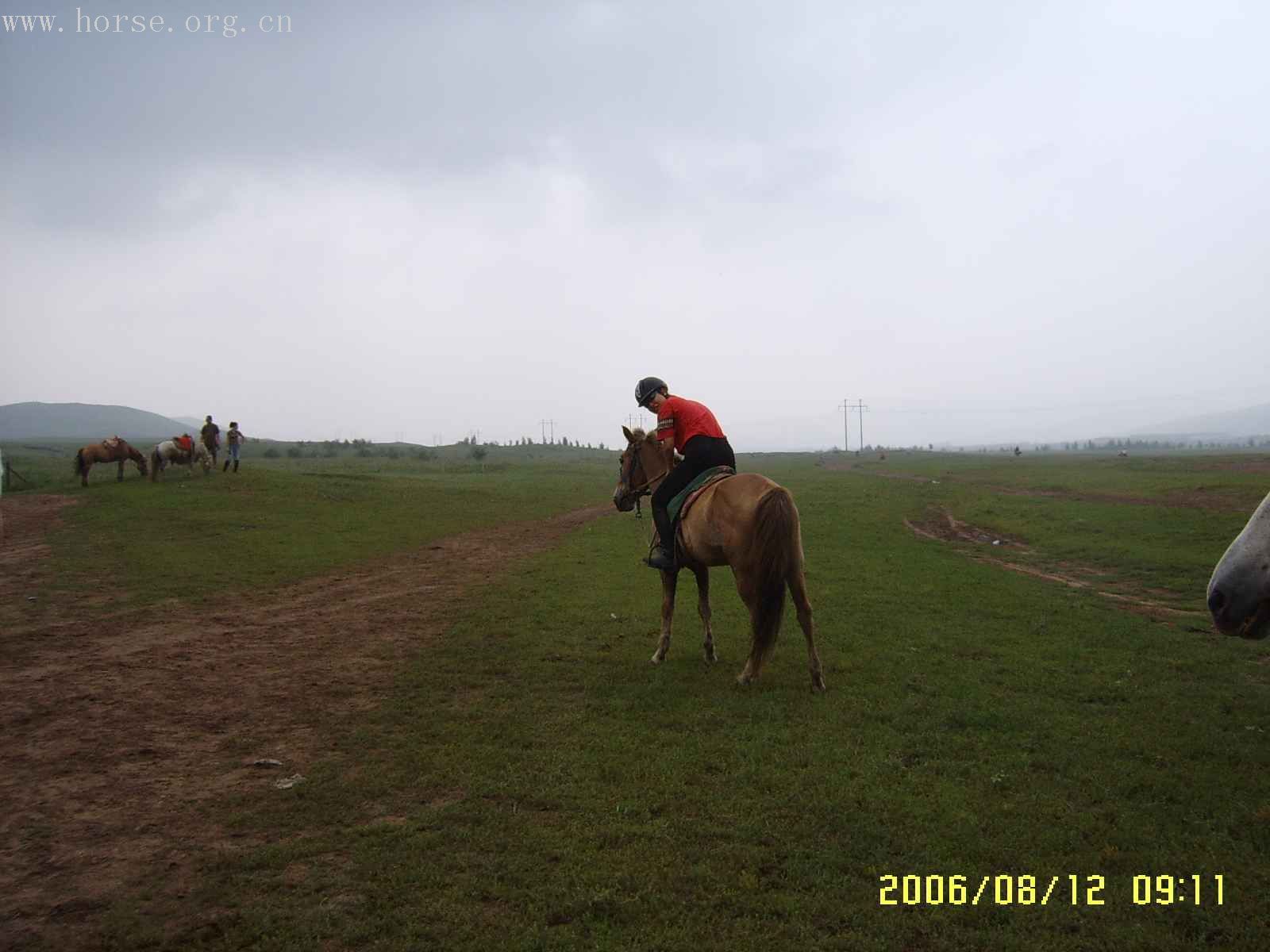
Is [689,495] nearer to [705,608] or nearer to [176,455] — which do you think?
[705,608]

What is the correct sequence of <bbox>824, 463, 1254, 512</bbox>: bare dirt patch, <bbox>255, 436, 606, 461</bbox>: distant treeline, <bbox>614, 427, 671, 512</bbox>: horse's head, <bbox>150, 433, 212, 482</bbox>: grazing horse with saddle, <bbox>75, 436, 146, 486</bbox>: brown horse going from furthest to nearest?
<bbox>255, 436, 606, 461</bbox>: distant treeline, <bbox>150, 433, 212, 482</bbox>: grazing horse with saddle, <bbox>75, 436, 146, 486</bbox>: brown horse, <bbox>824, 463, 1254, 512</bbox>: bare dirt patch, <bbox>614, 427, 671, 512</bbox>: horse's head

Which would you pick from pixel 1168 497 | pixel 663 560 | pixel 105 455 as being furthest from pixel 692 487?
pixel 1168 497

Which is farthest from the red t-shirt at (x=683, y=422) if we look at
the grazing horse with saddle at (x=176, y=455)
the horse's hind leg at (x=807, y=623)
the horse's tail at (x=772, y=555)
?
the grazing horse with saddle at (x=176, y=455)

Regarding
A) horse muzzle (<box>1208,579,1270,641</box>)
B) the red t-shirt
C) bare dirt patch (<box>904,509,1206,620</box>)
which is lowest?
bare dirt patch (<box>904,509,1206,620</box>)

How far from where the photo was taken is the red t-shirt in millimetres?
8023

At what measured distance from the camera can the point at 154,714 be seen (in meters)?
6.29

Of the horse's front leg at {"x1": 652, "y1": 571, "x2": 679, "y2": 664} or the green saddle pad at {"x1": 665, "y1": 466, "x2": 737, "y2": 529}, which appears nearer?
the green saddle pad at {"x1": 665, "y1": 466, "x2": 737, "y2": 529}

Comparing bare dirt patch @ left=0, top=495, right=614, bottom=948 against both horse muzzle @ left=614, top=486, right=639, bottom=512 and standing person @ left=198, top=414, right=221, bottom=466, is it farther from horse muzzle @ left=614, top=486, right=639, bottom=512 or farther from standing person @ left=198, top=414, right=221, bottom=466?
standing person @ left=198, top=414, right=221, bottom=466

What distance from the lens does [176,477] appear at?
24.6 metres

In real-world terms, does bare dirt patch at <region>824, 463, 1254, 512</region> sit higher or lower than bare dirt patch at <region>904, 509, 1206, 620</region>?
higher

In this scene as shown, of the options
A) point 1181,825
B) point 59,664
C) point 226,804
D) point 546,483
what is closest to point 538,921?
point 226,804
